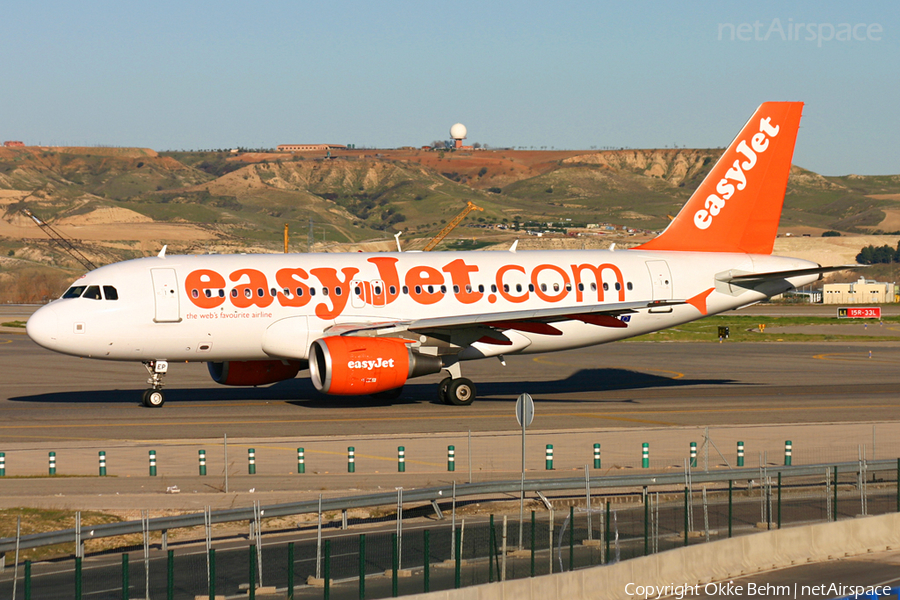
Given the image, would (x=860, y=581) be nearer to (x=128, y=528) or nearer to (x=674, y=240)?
(x=128, y=528)

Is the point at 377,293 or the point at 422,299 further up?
the point at 377,293

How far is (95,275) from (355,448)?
45.1 feet

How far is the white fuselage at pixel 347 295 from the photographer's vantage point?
3612 centimetres

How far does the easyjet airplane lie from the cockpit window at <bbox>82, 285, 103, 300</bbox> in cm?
8

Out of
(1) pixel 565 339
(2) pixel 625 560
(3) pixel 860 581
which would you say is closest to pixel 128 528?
(2) pixel 625 560

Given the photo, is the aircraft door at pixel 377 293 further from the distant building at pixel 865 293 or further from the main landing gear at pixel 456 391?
the distant building at pixel 865 293

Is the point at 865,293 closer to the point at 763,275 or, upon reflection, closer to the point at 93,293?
the point at 763,275

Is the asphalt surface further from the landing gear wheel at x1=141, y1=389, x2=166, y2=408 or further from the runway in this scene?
the landing gear wheel at x1=141, y1=389, x2=166, y2=408

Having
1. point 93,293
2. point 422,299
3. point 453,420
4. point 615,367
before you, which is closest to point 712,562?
point 453,420

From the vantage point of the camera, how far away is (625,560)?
687 inches

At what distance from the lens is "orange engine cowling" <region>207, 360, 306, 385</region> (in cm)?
3931

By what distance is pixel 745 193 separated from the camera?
43.8 m

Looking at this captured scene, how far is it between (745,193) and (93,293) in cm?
2613

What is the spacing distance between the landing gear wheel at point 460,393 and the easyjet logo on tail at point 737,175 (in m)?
12.7
